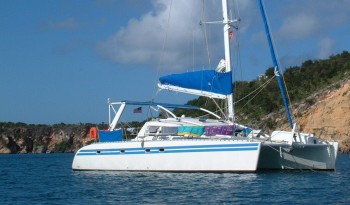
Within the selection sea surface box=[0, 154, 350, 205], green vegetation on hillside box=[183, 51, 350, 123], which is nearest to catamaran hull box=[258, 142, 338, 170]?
sea surface box=[0, 154, 350, 205]

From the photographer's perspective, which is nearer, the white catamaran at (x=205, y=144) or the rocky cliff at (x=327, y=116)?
the white catamaran at (x=205, y=144)

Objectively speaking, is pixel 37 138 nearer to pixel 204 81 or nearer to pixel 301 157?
pixel 204 81

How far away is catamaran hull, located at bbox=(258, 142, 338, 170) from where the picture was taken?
25686 mm

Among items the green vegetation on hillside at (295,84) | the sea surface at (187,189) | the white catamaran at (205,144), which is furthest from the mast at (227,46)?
the green vegetation on hillside at (295,84)

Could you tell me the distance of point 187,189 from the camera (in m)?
20.4

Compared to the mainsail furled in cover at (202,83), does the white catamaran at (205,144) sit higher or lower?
lower

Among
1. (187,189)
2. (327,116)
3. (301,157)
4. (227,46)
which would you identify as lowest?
(187,189)

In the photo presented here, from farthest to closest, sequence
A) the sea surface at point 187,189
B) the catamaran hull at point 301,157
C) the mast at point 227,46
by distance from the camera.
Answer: the mast at point 227,46, the catamaran hull at point 301,157, the sea surface at point 187,189

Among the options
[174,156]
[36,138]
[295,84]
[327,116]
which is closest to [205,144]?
[174,156]

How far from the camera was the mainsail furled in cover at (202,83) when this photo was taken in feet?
89.7

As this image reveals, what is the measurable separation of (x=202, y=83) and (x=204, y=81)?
0.15 meters

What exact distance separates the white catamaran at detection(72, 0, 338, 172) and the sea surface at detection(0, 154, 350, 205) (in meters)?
0.57

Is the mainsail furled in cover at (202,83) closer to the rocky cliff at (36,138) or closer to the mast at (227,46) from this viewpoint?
the mast at (227,46)

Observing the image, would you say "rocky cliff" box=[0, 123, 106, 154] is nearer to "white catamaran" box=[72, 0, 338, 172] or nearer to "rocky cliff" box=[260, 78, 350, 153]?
"rocky cliff" box=[260, 78, 350, 153]
